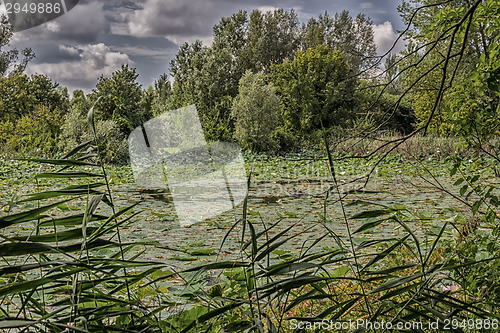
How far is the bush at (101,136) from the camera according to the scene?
30.5 feet

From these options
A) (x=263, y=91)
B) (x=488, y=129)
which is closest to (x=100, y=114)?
(x=263, y=91)

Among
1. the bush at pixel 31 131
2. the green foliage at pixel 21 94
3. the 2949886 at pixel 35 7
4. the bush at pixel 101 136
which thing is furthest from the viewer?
the green foliage at pixel 21 94

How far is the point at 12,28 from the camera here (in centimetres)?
1609

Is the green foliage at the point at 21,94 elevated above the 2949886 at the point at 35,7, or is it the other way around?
the 2949886 at the point at 35,7

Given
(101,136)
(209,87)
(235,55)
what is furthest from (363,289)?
(235,55)

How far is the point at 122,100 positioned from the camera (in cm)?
1124

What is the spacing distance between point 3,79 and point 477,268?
17035mm

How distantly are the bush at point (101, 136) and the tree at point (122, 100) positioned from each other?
53.9 inches

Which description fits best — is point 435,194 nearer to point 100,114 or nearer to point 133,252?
point 133,252

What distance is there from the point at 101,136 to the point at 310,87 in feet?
20.7

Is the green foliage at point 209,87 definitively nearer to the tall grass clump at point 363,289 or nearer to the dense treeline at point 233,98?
the dense treeline at point 233,98

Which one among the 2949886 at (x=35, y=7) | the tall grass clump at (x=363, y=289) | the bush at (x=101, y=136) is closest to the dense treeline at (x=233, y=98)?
the bush at (x=101, y=136)

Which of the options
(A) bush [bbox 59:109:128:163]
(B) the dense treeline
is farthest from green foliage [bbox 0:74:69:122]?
(A) bush [bbox 59:109:128:163]

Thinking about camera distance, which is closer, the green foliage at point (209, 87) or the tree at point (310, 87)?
the green foliage at point (209, 87)
